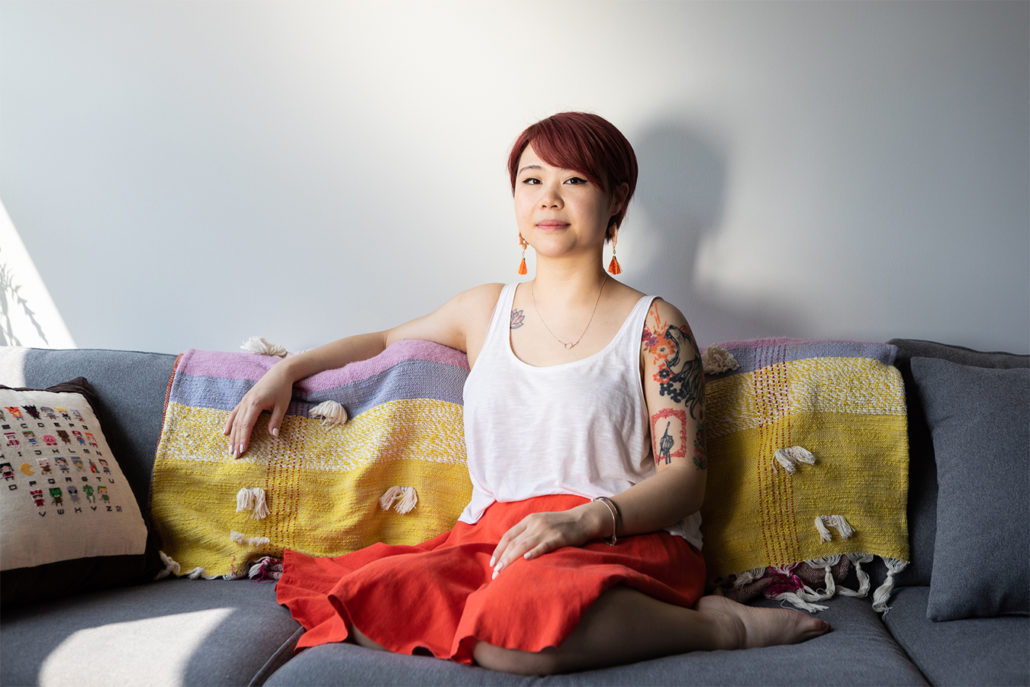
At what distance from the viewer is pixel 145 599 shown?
1.40 metres

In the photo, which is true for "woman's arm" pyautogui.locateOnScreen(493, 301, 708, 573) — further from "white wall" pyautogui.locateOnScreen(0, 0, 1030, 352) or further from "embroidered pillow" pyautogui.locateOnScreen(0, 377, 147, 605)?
"embroidered pillow" pyautogui.locateOnScreen(0, 377, 147, 605)

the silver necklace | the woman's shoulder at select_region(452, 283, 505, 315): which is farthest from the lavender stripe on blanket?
the silver necklace

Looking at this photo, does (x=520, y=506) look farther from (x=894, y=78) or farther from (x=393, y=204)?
(x=894, y=78)

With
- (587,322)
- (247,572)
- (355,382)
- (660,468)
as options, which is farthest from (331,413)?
(660,468)

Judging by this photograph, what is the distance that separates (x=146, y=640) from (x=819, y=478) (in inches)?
49.3

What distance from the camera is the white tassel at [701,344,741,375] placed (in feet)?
5.13

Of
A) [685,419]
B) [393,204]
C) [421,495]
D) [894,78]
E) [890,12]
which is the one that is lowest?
[421,495]

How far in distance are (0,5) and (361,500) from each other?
1.69m

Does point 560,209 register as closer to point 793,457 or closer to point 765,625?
point 793,457

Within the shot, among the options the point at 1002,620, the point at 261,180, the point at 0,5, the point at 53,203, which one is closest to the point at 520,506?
the point at 1002,620

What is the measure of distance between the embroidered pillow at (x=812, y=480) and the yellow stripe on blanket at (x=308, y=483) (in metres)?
0.56

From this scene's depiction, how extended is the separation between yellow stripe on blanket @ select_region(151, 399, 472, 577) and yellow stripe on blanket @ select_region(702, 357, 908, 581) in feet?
1.89

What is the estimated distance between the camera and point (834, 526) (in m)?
1.48

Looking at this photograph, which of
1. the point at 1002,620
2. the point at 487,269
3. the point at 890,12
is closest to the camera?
the point at 1002,620
